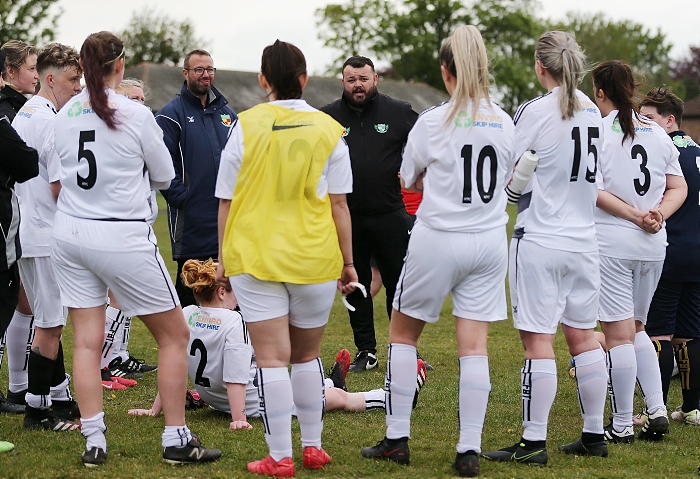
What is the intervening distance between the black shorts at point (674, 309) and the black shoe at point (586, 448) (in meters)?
1.35

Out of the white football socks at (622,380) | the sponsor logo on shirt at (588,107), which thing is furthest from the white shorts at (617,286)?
the sponsor logo on shirt at (588,107)

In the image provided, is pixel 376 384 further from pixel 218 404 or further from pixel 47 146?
pixel 47 146

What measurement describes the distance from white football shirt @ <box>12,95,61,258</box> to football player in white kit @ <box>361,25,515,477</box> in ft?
7.59

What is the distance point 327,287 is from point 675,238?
2.89 m

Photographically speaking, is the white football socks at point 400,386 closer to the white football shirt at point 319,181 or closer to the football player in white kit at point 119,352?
the white football shirt at point 319,181

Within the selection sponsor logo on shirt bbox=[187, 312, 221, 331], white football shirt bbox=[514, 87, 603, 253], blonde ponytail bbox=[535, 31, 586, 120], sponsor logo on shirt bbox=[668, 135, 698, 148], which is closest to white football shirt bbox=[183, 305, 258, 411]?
sponsor logo on shirt bbox=[187, 312, 221, 331]

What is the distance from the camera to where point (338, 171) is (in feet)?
15.5

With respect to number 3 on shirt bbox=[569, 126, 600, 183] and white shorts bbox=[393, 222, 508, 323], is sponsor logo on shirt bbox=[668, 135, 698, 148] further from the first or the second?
white shorts bbox=[393, 222, 508, 323]

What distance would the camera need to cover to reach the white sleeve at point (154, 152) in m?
4.88

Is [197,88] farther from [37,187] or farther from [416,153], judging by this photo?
[416,153]

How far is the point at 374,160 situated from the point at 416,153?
3.07 meters

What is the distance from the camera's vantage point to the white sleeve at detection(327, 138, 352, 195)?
4.71 meters

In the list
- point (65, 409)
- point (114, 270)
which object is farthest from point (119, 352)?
point (114, 270)

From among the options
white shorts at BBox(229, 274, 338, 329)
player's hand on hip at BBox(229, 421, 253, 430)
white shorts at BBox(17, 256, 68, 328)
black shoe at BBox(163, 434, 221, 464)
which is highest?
white shorts at BBox(229, 274, 338, 329)
